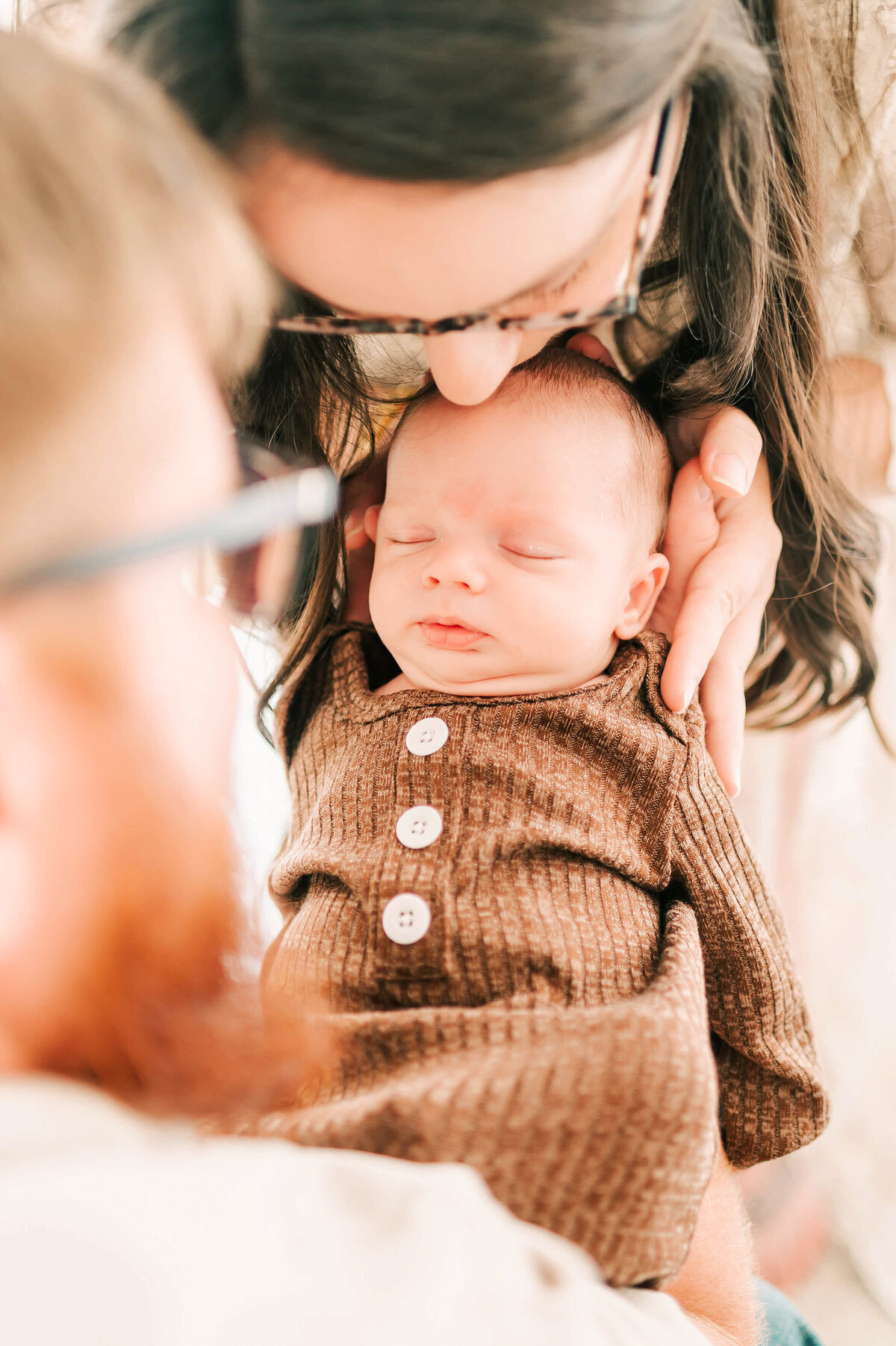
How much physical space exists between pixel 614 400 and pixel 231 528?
2.15 feet

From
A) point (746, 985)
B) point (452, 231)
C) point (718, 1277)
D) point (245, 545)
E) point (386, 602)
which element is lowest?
point (718, 1277)

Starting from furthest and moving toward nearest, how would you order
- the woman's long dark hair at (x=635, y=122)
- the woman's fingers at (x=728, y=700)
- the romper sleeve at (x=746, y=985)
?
1. the woman's fingers at (x=728, y=700)
2. the romper sleeve at (x=746, y=985)
3. the woman's long dark hair at (x=635, y=122)

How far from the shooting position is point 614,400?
44.2 inches

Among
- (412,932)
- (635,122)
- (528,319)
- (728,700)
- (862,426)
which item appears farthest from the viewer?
(862,426)

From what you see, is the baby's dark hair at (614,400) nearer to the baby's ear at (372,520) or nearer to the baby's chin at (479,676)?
the baby's ear at (372,520)

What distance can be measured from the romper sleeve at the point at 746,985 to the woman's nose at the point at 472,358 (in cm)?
44

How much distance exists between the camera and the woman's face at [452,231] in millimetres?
681

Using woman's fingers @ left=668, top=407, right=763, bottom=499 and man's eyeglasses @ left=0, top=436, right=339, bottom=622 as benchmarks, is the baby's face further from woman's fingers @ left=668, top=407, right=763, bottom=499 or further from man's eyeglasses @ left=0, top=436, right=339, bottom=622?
man's eyeglasses @ left=0, top=436, right=339, bottom=622

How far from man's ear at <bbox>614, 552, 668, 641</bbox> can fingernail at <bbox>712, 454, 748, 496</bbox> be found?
121mm

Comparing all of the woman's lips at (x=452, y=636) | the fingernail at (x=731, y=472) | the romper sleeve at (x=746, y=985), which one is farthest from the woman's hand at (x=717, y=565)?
Answer: the woman's lips at (x=452, y=636)

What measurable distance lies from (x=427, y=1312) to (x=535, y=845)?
0.51 metres

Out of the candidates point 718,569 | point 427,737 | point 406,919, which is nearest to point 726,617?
point 718,569

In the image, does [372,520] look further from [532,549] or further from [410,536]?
[532,549]

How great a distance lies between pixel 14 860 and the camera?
529 mm
